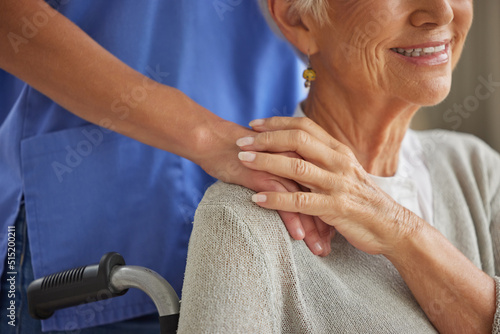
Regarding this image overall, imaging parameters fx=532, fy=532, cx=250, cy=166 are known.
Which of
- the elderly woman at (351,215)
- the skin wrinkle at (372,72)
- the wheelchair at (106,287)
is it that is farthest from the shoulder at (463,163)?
the wheelchair at (106,287)

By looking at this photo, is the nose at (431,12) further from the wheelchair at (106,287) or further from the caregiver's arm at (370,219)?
the wheelchair at (106,287)

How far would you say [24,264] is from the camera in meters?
1.18

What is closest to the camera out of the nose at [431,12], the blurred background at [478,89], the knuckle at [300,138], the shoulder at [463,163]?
the knuckle at [300,138]

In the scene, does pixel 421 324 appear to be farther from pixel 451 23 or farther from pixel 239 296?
pixel 451 23

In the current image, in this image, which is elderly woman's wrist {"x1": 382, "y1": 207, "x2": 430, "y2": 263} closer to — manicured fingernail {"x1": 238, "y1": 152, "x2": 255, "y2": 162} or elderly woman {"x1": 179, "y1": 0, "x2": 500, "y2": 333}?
elderly woman {"x1": 179, "y1": 0, "x2": 500, "y2": 333}

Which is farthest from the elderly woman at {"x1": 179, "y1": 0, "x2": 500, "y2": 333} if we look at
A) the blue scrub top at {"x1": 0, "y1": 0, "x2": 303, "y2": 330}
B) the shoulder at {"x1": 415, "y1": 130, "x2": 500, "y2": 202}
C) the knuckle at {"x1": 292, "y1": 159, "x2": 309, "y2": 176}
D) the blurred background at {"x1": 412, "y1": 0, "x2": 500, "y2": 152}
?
the blurred background at {"x1": 412, "y1": 0, "x2": 500, "y2": 152}

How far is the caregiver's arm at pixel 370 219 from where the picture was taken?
95 centimetres

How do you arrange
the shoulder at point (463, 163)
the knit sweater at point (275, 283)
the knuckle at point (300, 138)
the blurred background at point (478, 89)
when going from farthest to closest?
the blurred background at point (478, 89) < the shoulder at point (463, 163) < the knuckle at point (300, 138) < the knit sweater at point (275, 283)

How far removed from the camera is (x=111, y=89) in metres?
1.01

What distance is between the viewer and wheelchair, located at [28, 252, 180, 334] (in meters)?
0.90

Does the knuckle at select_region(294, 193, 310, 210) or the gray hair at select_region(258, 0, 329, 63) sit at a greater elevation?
the gray hair at select_region(258, 0, 329, 63)

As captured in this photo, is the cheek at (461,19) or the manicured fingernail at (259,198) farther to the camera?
the cheek at (461,19)

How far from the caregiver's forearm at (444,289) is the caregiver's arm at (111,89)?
19cm

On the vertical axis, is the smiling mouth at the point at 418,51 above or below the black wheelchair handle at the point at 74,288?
above
